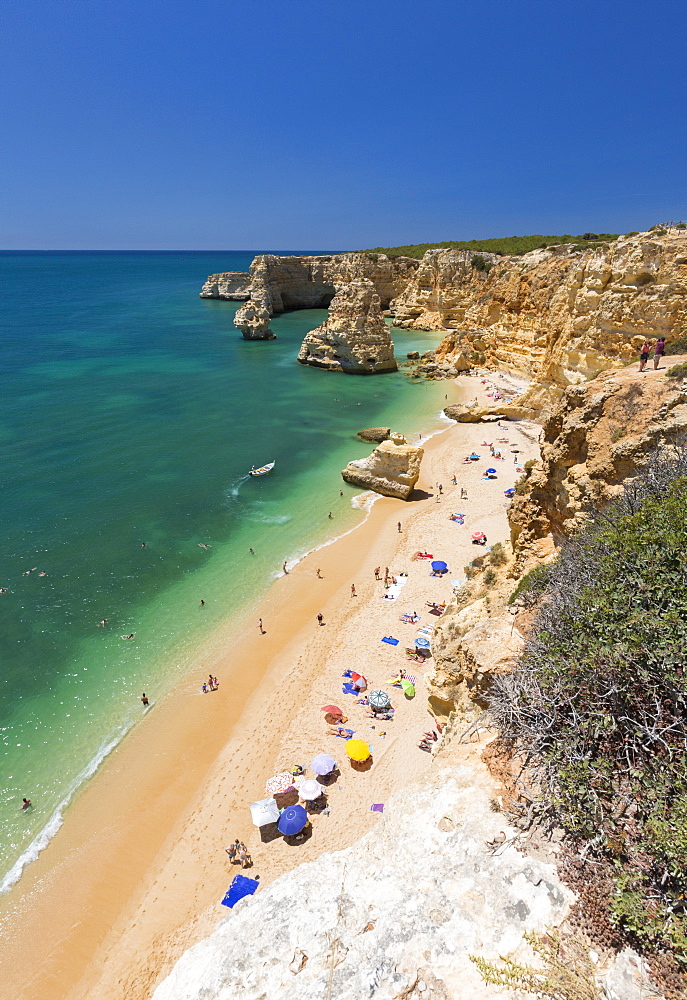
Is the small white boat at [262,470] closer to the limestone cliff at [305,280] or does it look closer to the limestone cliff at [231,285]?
the limestone cliff at [305,280]

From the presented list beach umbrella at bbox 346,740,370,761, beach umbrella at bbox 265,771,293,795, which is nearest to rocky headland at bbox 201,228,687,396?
beach umbrella at bbox 346,740,370,761

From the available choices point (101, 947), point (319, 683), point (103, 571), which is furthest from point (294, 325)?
point (101, 947)

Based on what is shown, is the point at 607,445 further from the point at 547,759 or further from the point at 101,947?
the point at 101,947

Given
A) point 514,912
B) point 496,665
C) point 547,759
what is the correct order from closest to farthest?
point 514,912, point 547,759, point 496,665

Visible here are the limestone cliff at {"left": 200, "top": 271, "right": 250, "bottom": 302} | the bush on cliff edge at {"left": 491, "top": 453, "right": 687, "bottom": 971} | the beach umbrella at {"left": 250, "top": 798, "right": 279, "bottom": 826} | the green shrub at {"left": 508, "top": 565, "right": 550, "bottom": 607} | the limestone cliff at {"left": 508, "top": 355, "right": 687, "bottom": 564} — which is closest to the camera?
the bush on cliff edge at {"left": 491, "top": 453, "right": 687, "bottom": 971}

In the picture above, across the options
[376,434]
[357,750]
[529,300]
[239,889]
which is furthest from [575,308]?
[239,889]

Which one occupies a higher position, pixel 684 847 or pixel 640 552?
pixel 640 552

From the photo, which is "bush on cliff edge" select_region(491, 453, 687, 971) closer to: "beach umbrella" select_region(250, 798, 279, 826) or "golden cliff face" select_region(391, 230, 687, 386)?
"beach umbrella" select_region(250, 798, 279, 826)
